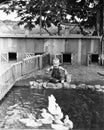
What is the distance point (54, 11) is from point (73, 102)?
48.0 feet

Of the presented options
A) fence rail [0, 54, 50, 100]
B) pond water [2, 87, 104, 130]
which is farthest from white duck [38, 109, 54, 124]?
fence rail [0, 54, 50, 100]

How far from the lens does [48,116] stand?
8047 mm

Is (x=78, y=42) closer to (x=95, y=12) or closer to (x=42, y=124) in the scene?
(x=95, y=12)

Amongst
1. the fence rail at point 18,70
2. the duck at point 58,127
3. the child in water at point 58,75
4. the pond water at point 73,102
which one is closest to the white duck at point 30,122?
the duck at point 58,127

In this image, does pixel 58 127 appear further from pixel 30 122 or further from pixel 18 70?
pixel 18 70

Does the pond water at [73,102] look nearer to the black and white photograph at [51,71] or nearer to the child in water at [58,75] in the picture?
the black and white photograph at [51,71]

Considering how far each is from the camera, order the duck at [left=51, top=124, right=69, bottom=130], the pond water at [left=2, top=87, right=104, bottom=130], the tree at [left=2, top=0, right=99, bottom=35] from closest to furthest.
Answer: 1. the duck at [left=51, top=124, right=69, bottom=130]
2. the pond water at [left=2, top=87, right=104, bottom=130]
3. the tree at [left=2, top=0, right=99, bottom=35]

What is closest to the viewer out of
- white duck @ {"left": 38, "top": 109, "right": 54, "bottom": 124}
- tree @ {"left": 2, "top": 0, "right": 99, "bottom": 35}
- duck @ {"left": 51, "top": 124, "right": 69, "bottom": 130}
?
duck @ {"left": 51, "top": 124, "right": 69, "bottom": 130}

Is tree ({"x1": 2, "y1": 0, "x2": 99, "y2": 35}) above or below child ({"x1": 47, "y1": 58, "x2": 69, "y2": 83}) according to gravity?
above

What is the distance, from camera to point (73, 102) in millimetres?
10273

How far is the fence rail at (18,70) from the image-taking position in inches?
416

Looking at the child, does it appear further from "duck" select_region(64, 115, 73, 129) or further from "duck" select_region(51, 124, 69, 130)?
"duck" select_region(51, 124, 69, 130)

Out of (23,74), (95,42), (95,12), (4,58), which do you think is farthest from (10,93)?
(95,12)

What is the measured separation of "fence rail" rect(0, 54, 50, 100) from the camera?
10.6 m
